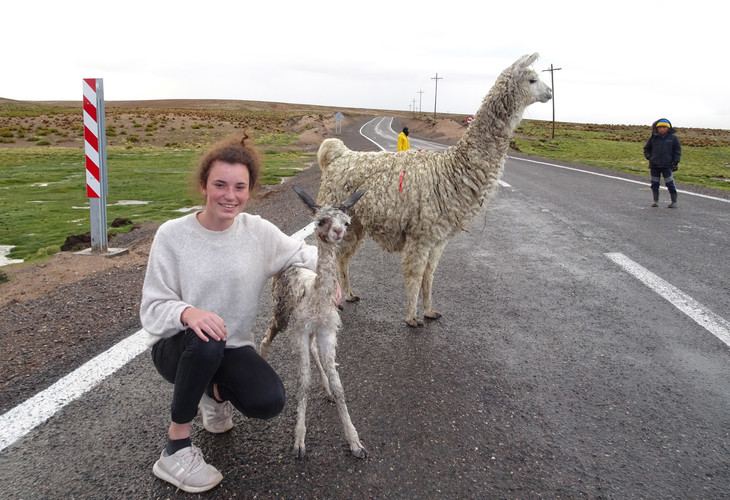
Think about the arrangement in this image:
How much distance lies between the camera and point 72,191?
14.6 m

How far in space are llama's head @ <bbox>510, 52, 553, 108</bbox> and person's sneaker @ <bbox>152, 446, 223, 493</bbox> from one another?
4099 mm

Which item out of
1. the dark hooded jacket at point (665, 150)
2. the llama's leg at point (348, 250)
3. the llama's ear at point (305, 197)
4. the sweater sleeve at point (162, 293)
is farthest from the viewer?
the dark hooded jacket at point (665, 150)

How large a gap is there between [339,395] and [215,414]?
0.75 metres

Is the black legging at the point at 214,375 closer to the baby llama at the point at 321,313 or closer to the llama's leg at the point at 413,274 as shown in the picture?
the baby llama at the point at 321,313

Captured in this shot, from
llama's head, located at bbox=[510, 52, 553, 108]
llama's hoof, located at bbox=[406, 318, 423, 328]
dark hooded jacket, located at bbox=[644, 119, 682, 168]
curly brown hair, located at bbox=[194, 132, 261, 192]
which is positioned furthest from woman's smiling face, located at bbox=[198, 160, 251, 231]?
dark hooded jacket, located at bbox=[644, 119, 682, 168]

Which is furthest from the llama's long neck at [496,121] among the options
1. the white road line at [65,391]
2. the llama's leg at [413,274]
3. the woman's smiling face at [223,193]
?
the white road line at [65,391]

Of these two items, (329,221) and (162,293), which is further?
(329,221)

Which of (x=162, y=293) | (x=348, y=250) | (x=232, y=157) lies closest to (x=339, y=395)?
(x=162, y=293)

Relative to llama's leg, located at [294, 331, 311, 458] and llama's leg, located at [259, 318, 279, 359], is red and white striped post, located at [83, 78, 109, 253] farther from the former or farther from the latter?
llama's leg, located at [294, 331, 311, 458]

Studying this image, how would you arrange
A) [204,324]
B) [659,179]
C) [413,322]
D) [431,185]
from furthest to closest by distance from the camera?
[659,179]
[431,185]
[413,322]
[204,324]

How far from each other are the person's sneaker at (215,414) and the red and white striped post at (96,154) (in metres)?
4.61

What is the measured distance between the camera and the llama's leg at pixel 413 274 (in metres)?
4.47

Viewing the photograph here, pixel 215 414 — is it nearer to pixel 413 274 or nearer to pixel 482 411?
pixel 482 411

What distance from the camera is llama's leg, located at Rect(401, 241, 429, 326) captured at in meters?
4.47
